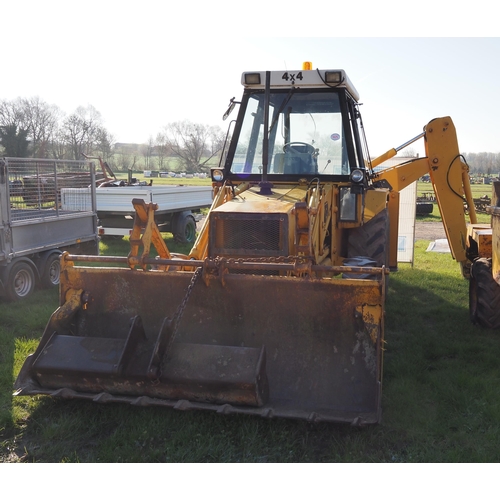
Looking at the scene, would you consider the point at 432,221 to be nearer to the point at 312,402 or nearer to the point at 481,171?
the point at 312,402

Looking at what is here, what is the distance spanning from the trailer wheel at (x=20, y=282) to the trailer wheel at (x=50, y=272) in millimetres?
244

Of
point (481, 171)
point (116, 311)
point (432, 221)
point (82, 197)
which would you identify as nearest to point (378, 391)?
point (116, 311)

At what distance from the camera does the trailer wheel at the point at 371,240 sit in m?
6.53

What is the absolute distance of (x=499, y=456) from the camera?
3645mm

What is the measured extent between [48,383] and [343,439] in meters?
2.21

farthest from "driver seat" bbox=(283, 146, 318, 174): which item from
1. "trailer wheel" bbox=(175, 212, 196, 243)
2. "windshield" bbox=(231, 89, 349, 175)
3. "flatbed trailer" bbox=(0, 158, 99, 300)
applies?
"trailer wheel" bbox=(175, 212, 196, 243)

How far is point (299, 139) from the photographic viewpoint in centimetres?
607

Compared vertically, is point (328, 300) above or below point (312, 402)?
above

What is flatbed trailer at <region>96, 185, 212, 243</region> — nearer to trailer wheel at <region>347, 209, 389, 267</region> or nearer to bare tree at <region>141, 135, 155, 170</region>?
trailer wheel at <region>347, 209, 389, 267</region>

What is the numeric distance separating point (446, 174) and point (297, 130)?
2.17 m

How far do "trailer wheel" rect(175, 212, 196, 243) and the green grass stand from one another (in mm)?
8060

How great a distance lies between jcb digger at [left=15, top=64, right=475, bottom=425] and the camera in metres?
3.96

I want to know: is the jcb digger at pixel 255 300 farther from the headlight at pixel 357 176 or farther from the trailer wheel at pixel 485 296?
the trailer wheel at pixel 485 296

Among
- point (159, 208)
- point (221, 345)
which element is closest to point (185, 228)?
point (159, 208)
